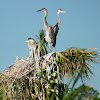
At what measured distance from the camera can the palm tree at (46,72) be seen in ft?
21.1

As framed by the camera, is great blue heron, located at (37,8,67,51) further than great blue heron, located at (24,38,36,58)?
Yes

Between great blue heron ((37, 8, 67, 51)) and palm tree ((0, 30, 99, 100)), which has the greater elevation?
great blue heron ((37, 8, 67, 51))

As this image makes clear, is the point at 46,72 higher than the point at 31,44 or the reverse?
the reverse

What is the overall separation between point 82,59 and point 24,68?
1.80 metres

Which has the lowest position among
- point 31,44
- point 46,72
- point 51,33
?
point 46,72

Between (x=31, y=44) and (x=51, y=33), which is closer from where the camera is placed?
(x=31, y=44)

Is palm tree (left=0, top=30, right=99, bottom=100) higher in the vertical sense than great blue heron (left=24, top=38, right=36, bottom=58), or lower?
lower

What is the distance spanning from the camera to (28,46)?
7.20 metres

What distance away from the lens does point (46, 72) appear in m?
6.55

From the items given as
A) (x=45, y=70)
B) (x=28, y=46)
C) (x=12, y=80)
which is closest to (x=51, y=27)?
(x=28, y=46)

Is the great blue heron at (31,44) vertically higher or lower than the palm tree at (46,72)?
higher

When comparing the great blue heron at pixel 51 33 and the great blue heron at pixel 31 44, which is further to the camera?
the great blue heron at pixel 51 33

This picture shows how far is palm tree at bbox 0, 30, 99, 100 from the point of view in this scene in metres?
6.44

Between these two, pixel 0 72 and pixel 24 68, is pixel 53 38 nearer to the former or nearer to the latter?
pixel 24 68
